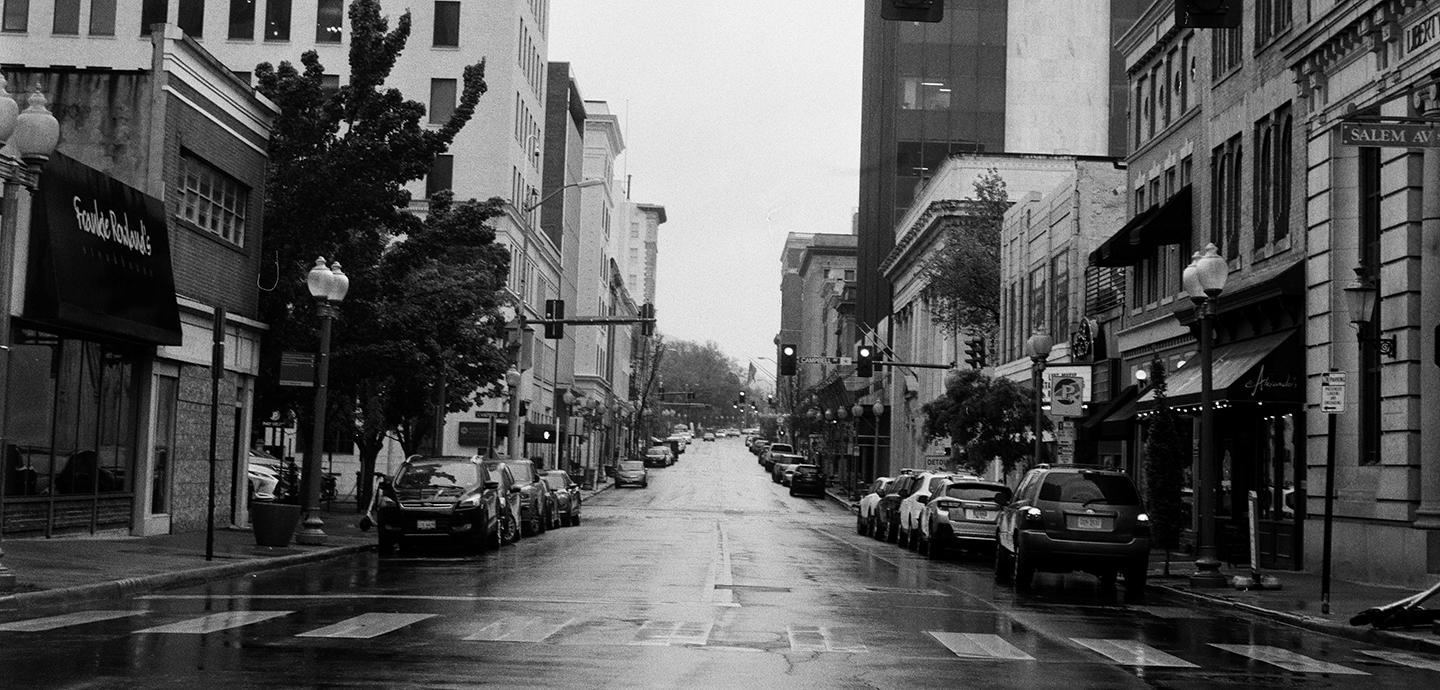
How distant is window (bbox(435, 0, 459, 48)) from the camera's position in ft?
220

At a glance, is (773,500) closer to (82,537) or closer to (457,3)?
(457,3)

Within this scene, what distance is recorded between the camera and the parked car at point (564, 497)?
41.9 m

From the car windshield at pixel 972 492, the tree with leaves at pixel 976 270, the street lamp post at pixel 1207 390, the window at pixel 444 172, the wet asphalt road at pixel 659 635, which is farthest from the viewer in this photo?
the window at pixel 444 172

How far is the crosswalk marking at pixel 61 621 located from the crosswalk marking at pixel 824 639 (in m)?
6.02

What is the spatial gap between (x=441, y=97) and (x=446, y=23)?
316cm

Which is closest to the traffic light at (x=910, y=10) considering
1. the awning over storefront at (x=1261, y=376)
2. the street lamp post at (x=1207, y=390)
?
the street lamp post at (x=1207, y=390)

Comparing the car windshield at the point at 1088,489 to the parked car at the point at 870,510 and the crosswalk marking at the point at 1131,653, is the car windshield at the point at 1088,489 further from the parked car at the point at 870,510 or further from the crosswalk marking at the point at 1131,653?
the parked car at the point at 870,510

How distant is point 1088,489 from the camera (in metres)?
22.6

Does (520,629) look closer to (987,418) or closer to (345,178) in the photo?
(345,178)

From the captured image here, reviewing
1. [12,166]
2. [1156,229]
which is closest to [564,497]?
[1156,229]

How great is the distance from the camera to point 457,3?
67375 millimetres

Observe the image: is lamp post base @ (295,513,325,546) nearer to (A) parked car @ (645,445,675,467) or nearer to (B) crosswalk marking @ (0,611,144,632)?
(B) crosswalk marking @ (0,611,144,632)

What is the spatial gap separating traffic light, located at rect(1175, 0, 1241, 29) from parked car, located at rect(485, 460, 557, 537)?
74.5 ft

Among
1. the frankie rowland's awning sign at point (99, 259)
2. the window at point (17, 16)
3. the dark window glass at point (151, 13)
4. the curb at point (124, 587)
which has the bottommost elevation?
the curb at point (124, 587)
